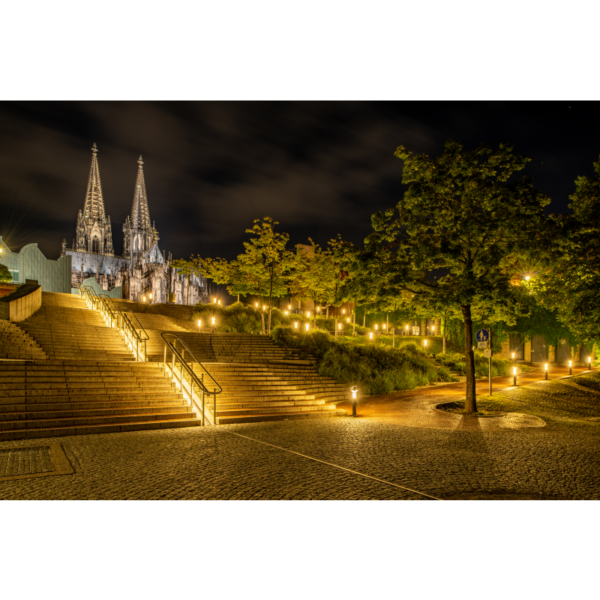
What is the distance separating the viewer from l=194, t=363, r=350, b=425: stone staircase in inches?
504

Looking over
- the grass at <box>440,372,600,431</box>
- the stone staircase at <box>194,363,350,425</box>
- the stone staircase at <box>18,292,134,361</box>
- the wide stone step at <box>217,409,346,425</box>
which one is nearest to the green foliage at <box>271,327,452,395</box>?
the stone staircase at <box>194,363,350,425</box>

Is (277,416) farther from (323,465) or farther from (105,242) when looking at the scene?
(105,242)

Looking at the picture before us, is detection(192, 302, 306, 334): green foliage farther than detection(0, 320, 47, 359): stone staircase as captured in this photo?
Yes

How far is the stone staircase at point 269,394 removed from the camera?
12805 millimetres

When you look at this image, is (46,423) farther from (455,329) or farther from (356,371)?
(455,329)

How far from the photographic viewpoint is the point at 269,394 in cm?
1431

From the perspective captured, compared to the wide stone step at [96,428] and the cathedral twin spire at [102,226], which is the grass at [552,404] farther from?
the cathedral twin spire at [102,226]

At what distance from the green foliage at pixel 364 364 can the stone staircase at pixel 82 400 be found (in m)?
8.38

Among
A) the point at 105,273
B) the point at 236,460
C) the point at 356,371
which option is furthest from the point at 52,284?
the point at 105,273

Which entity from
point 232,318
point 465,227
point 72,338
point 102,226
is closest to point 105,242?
point 102,226

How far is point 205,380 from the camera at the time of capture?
13812 mm

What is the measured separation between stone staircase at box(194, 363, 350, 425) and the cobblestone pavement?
6.99 ft

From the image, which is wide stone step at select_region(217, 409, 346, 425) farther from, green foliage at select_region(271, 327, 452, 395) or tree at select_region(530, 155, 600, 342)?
tree at select_region(530, 155, 600, 342)

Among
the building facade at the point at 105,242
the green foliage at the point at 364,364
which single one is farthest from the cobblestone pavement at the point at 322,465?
the building facade at the point at 105,242
